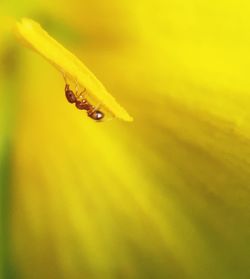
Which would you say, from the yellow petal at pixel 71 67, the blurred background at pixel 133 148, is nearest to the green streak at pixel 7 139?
the blurred background at pixel 133 148

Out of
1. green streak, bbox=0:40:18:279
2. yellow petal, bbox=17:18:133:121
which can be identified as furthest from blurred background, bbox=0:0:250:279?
yellow petal, bbox=17:18:133:121

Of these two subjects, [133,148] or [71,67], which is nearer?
[71,67]

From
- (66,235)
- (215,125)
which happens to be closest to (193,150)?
(215,125)

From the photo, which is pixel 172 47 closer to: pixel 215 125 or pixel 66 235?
pixel 215 125

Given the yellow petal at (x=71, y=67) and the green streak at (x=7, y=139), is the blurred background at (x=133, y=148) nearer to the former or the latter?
the green streak at (x=7, y=139)

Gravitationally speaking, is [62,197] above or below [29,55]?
below
